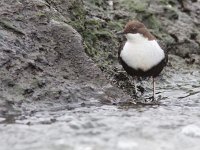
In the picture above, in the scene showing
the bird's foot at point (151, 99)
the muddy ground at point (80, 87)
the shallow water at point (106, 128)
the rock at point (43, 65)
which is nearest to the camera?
the shallow water at point (106, 128)

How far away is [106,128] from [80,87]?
1.10m

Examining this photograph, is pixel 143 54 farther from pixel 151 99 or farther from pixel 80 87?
pixel 80 87

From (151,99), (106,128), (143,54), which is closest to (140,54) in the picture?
(143,54)

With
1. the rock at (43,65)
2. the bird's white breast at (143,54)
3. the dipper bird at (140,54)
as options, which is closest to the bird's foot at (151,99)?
the dipper bird at (140,54)

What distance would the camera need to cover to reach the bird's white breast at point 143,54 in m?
6.07

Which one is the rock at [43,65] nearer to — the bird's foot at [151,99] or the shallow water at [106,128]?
the shallow water at [106,128]

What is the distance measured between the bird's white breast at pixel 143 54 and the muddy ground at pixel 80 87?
36 cm

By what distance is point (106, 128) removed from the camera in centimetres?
434

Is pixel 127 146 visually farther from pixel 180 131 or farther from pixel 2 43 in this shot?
pixel 2 43

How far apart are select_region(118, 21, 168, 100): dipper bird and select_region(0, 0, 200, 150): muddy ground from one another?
0.30m

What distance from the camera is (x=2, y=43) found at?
17.4 feet

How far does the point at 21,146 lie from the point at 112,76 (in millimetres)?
2609

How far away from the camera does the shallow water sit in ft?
12.9

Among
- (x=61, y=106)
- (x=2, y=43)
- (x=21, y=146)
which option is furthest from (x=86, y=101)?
(x=21, y=146)
